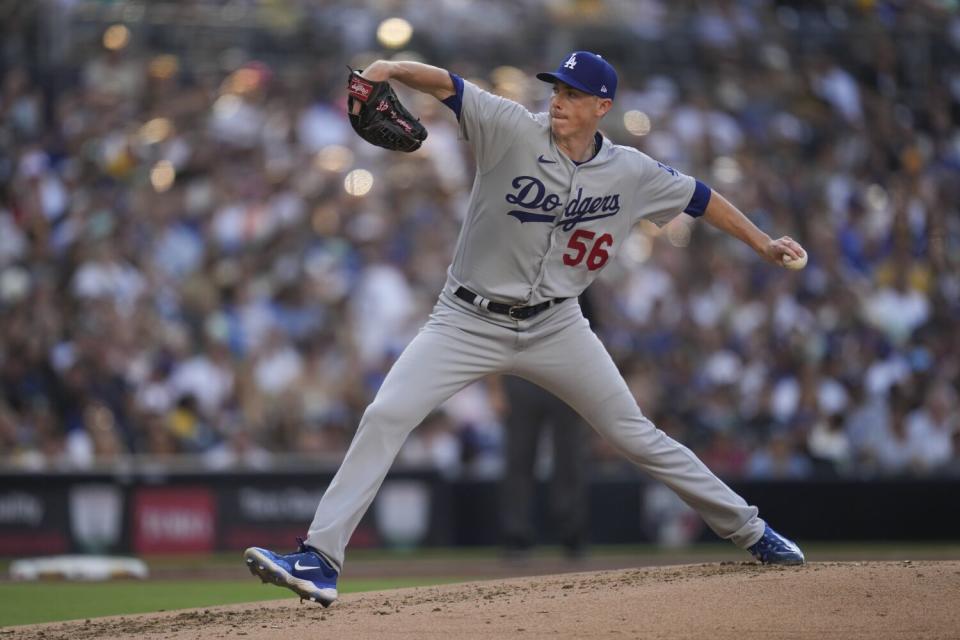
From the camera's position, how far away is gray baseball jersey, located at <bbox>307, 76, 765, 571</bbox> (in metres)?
5.75

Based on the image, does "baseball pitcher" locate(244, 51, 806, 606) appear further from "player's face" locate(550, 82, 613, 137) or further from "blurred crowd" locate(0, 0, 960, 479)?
"blurred crowd" locate(0, 0, 960, 479)

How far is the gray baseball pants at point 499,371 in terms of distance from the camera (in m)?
5.73

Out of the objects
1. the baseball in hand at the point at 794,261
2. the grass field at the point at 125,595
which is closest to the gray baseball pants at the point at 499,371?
the baseball in hand at the point at 794,261

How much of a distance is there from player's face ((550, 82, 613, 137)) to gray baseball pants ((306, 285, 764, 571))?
753 millimetres

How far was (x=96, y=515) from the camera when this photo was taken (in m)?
11.5

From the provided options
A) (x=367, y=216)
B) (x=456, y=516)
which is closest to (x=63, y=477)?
(x=456, y=516)

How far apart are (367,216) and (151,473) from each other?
168 inches

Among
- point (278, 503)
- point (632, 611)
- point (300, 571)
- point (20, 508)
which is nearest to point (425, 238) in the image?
point (278, 503)

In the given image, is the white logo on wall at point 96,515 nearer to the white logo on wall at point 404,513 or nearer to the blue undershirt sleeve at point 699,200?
the white logo on wall at point 404,513

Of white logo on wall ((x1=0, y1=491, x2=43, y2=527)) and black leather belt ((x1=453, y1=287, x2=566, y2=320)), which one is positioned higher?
black leather belt ((x1=453, y1=287, x2=566, y2=320))

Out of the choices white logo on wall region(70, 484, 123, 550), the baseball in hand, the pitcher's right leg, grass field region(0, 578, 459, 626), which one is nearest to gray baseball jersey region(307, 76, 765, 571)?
the pitcher's right leg

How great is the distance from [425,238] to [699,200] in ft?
28.0

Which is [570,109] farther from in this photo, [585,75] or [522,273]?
[522,273]

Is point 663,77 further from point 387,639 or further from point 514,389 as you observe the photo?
point 387,639
